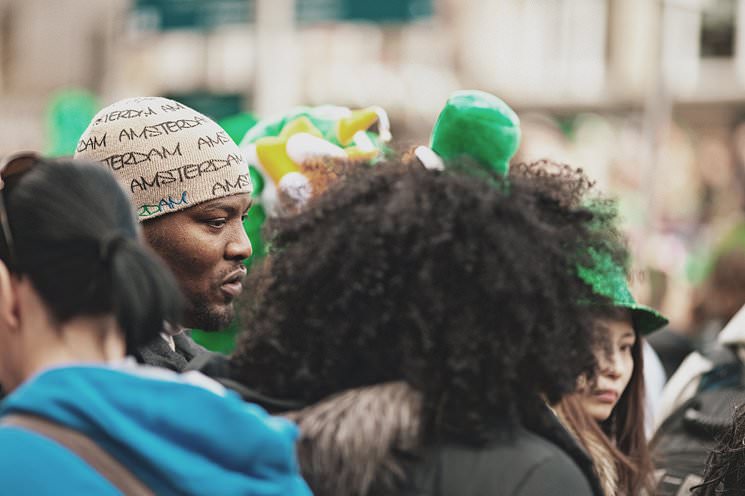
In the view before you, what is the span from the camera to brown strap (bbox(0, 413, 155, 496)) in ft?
6.57

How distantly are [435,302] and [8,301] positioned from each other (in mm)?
600

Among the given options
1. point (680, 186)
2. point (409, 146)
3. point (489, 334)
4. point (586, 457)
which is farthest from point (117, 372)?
point (680, 186)

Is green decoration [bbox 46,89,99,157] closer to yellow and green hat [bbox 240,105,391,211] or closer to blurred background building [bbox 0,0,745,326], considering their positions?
yellow and green hat [bbox 240,105,391,211]

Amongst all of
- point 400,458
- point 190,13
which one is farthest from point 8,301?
point 190,13

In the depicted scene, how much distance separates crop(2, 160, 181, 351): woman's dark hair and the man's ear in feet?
0.16

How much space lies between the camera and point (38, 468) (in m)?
1.97

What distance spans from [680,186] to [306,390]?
1488 centimetres

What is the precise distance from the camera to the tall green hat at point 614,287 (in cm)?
245

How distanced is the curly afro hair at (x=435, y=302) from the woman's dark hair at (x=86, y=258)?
266 mm

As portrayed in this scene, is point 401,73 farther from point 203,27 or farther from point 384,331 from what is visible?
point 384,331

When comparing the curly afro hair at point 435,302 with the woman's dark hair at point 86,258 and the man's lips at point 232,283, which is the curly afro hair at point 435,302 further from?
the man's lips at point 232,283

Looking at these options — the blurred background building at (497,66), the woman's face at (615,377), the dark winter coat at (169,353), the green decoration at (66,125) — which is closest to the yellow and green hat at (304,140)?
the dark winter coat at (169,353)

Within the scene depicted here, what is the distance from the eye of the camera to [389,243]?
7.42 ft

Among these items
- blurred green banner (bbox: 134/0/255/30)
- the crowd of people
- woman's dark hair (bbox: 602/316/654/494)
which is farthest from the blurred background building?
the crowd of people
